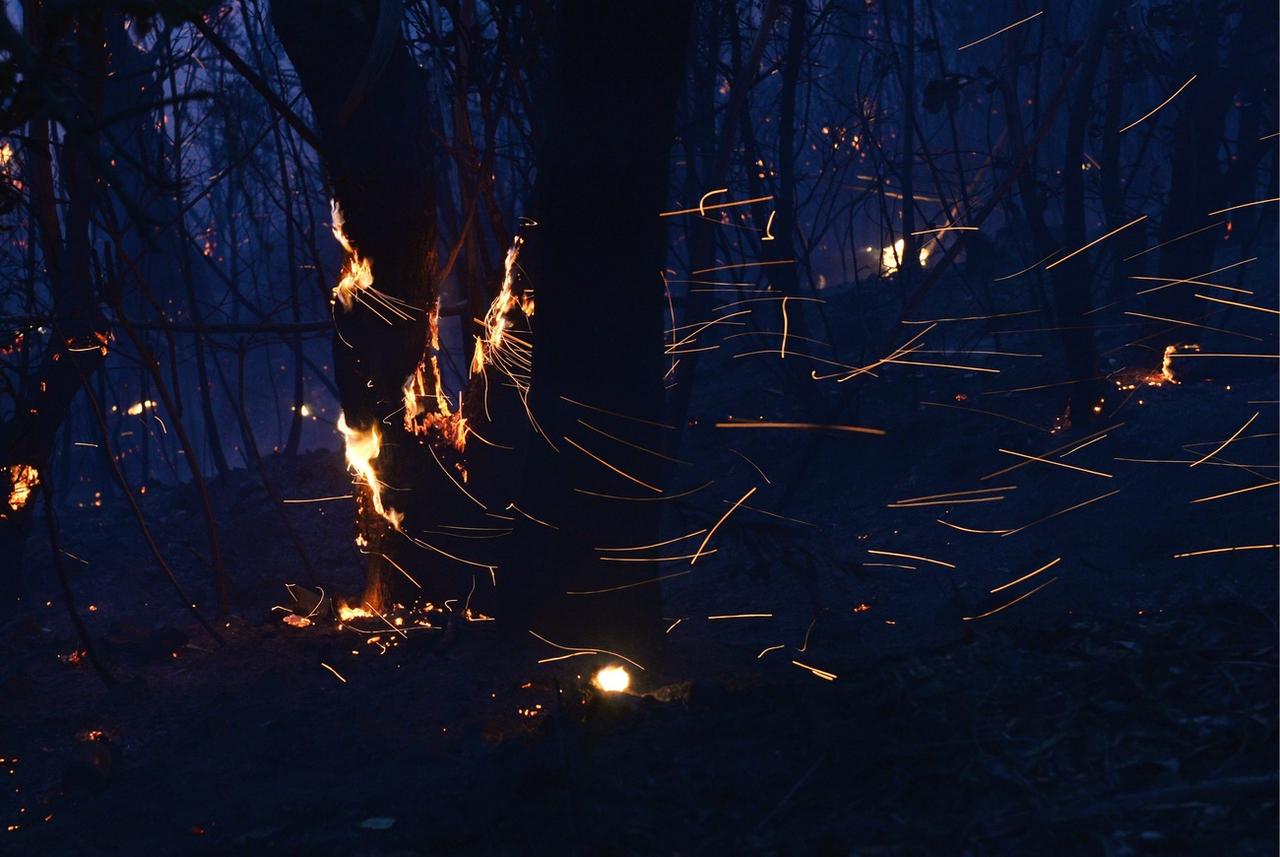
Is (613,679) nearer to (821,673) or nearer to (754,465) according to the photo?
(821,673)

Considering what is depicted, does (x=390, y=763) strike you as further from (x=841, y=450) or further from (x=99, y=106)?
(x=841, y=450)

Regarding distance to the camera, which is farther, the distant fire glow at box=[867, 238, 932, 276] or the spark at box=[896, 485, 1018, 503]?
the distant fire glow at box=[867, 238, 932, 276]

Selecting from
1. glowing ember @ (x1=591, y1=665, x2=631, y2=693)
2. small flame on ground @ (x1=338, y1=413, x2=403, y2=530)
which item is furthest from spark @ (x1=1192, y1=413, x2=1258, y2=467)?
small flame on ground @ (x1=338, y1=413, x2=403, y2=530)

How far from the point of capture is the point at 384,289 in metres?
5.68

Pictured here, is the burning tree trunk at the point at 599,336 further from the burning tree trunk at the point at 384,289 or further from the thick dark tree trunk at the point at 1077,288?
the thick dark tree trunk at the point at 1077,288

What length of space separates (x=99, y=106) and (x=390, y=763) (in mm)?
3560

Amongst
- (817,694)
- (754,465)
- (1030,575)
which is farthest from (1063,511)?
(817,694)

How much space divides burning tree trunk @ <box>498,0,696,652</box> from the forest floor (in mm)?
343

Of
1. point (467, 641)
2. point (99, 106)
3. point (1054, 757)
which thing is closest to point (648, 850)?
point (1054, 757)

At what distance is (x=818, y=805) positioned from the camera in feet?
9.26

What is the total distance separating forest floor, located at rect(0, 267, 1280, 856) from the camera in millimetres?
2742

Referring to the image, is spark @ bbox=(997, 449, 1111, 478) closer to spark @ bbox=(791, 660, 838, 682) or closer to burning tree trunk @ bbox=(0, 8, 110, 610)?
spark @ bbox=(791, 660, 838, 682)

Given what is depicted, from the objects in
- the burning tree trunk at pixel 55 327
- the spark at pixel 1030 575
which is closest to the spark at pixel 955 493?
the spark at pixel 1030 575

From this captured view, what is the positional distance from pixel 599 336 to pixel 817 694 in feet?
5.68
